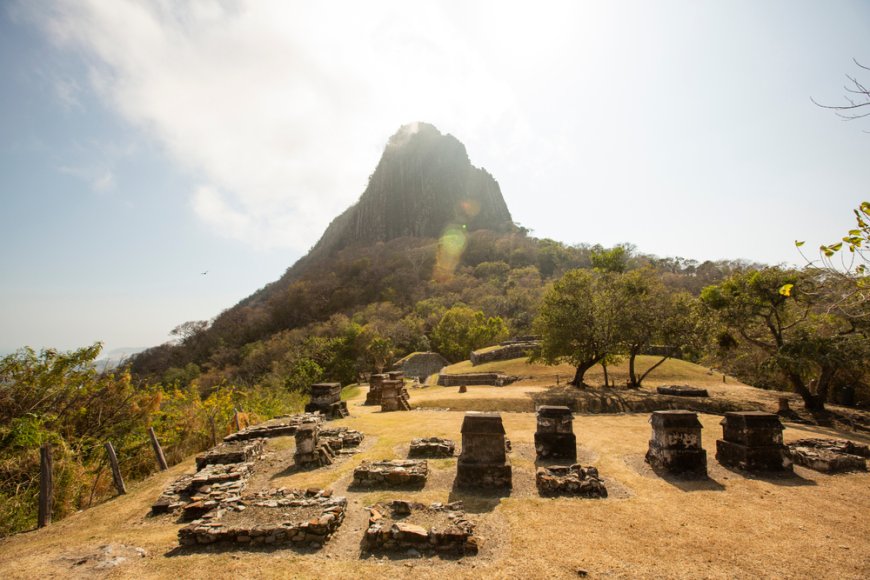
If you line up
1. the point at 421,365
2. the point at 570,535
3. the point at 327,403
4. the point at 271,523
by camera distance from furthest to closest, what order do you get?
the point at 421,365 < the point at 327,403 < the point at 271,523 < the point at 570,535

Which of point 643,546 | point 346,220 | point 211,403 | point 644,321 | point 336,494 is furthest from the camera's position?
point 346,220

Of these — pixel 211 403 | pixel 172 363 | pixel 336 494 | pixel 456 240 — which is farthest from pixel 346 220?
pixel 336 494

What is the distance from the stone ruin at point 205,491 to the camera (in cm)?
666

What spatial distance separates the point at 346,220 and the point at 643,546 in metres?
137

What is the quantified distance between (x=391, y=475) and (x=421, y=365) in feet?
89.2

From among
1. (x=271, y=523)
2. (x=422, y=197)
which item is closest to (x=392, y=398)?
(x=271, y=523)

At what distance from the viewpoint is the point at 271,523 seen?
557 centimetres

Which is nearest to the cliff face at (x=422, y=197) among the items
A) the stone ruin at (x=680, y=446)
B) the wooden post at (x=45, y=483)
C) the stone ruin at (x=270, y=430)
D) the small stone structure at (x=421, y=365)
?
the small stone structure at (x=421, y=365)

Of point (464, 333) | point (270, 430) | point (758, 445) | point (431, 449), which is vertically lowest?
point (270, 430)

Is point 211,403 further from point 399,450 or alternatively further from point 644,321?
point 644,321

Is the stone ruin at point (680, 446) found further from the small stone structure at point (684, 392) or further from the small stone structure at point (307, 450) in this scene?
the small stone structure at point (684, 392)

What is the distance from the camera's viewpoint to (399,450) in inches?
394

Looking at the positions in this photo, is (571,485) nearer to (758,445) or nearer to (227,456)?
(758,445)

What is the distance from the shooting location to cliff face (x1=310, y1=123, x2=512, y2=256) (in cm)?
12181
